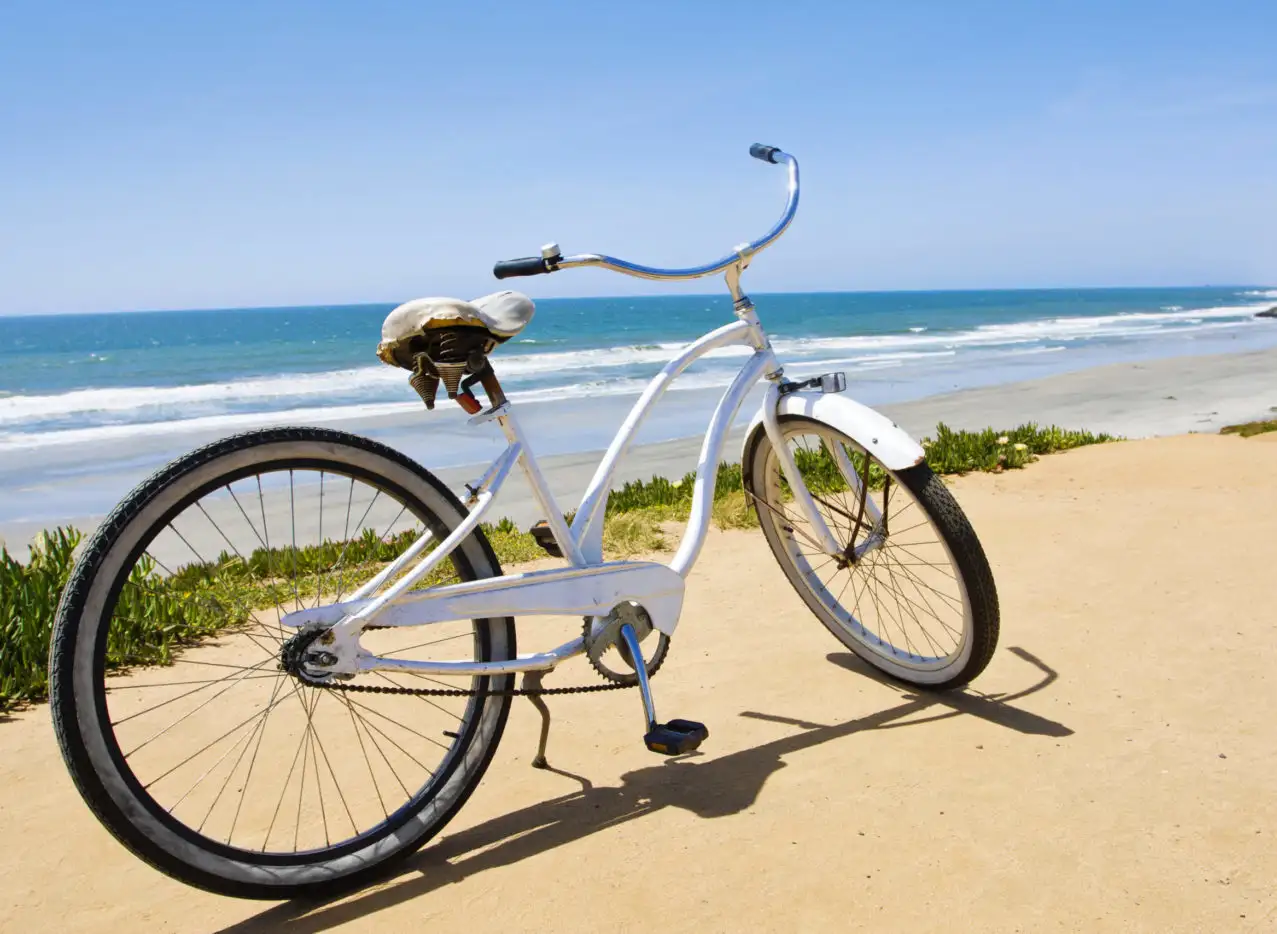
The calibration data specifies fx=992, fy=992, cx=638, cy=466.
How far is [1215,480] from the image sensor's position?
6805 mm

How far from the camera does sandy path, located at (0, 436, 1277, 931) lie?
232 cm

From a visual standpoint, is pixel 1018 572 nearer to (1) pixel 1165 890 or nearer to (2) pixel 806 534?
(2) pixel 806 534

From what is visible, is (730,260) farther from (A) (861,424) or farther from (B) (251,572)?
(B) (251,572)

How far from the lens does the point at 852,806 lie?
2748mm

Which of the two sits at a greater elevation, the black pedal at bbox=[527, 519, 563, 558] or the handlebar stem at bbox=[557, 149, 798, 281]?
the handlebar stem at bbox=[557, 149, 798, 281]

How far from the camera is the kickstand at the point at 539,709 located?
2939mm

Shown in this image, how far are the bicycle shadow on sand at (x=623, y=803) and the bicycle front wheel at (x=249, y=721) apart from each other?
71mm

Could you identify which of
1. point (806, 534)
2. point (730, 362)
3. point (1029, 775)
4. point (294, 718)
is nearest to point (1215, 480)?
point (806, 534)

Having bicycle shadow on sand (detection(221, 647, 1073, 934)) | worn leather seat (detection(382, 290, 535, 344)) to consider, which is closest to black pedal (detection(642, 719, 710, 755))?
bicycle shadow on sand (detection(221, 647, 1073, 934))

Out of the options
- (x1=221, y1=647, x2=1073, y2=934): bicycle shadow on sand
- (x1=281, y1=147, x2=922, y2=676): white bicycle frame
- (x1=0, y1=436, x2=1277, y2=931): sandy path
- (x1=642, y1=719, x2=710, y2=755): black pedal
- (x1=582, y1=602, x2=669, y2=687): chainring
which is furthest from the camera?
(x1=582, y1=602, x2=669, y2=687): chainring

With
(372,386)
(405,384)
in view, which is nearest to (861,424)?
(372,386)

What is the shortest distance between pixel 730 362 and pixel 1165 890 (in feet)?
91.1

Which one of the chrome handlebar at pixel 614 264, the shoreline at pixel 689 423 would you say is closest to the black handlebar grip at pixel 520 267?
the chrome handlebar at pixel 614 264

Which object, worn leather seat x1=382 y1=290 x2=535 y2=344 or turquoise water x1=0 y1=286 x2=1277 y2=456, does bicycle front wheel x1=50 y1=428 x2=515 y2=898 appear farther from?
turquoise water x1=0 y1=286 x2=1277 y2=456
